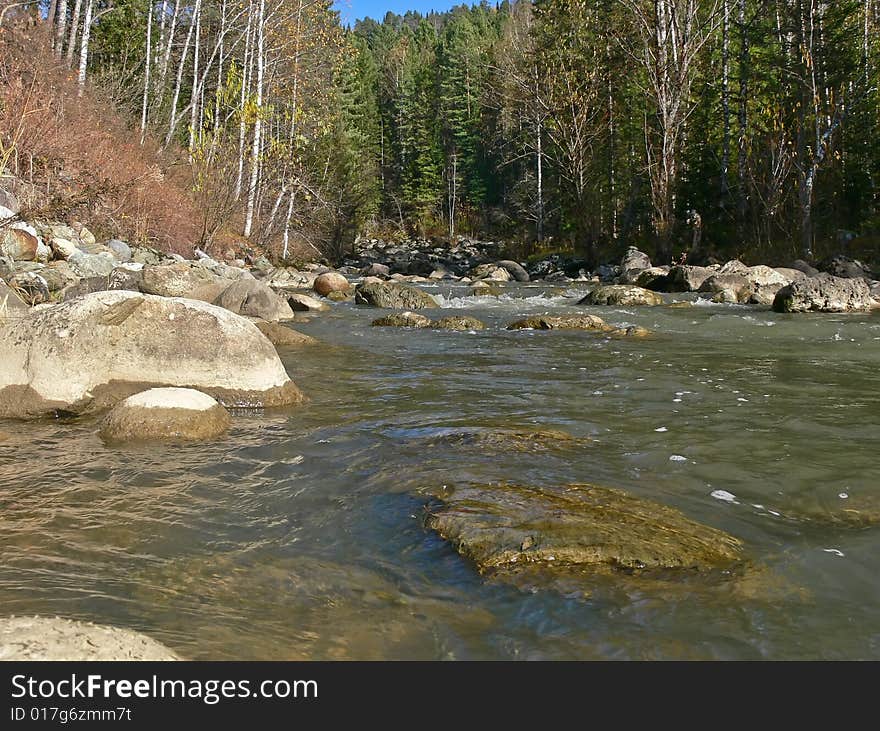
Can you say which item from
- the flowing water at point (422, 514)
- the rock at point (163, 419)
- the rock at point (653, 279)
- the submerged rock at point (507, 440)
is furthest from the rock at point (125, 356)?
the rock at point (653, 279)

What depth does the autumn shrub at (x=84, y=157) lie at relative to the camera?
12.9 meters

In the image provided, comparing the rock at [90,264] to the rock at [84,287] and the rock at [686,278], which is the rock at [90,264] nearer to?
the rock at [84,287]

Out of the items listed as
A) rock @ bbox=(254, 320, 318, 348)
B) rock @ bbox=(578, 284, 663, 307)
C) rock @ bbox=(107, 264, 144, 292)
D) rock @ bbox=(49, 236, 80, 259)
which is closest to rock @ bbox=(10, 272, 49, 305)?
rock @ bbox=(107, 264, 144, 292)

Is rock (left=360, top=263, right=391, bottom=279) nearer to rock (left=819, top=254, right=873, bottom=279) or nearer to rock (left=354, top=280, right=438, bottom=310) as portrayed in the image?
rock (left=354, top=280, right=438, bottom=310)

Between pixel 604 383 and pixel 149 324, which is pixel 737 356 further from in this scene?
pixel 149 324

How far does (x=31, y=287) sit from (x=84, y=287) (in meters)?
0.85

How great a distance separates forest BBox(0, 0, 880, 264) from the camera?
→ 68.8ft

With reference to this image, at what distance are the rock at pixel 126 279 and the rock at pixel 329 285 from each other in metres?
5.38

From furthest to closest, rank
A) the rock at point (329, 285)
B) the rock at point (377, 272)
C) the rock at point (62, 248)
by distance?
the rock at point (377, 272) < the rock at point (329, 285) < the rock at point (62, 248)

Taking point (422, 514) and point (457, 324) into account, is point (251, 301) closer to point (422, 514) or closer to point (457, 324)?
point (457, 324)

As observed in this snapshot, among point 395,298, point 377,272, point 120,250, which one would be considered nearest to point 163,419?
point 395,298

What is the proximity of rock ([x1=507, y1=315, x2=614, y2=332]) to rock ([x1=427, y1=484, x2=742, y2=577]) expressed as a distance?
25.0 feet

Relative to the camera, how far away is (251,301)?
38.8 feet
